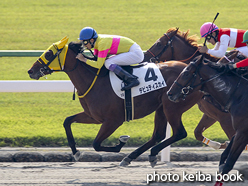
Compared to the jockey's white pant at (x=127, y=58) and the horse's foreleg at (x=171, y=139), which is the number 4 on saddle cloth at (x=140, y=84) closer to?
the jockey's white pant at (x=127, y=58)

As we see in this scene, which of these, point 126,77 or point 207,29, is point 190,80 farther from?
point 207,29

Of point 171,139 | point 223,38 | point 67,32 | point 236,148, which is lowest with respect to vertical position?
point 67,32

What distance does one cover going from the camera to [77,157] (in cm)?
555

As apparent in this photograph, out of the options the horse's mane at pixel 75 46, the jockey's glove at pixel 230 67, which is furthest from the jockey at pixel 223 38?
the horse's mane at pixel 75 46

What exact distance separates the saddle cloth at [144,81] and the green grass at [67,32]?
146 centimetres

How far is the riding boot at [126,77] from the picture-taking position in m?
5.25

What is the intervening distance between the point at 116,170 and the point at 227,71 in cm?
187

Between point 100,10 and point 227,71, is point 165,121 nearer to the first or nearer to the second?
point 227,71

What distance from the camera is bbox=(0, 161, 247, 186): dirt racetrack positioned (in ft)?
15.7

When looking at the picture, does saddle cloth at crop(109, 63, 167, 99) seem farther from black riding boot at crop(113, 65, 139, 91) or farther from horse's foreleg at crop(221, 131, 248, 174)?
horse's foreleg at crop(221, 131, 248, 174)

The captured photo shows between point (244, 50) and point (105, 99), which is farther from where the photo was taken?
point (244, 50)

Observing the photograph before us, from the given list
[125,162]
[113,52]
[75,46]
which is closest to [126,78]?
[113,52]

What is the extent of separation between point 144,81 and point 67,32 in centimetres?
825

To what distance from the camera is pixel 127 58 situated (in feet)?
17.9
